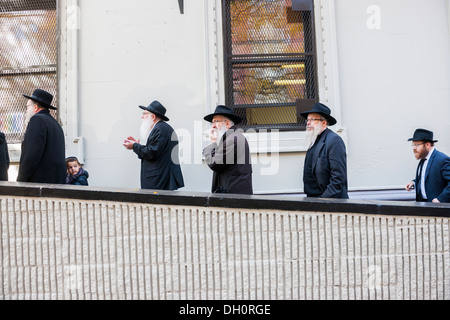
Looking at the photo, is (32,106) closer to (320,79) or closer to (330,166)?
(330,166)

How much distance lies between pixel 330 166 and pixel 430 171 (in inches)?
52.9

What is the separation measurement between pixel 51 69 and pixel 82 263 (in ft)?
14.9

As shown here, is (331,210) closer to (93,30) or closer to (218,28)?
(218,28)

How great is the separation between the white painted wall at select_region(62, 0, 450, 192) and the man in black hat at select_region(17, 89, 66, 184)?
1682 millimetres

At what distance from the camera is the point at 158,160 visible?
188 inches

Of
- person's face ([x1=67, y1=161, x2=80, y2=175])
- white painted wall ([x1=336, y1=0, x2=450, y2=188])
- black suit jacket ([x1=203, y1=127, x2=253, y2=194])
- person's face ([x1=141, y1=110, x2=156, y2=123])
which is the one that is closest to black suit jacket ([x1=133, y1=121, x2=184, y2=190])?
person's face ([x1=141, y1=110, x2=156, y2=123])

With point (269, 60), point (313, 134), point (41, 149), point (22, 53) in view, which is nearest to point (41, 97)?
point (41, 149)

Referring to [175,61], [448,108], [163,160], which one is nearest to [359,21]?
[448,108]

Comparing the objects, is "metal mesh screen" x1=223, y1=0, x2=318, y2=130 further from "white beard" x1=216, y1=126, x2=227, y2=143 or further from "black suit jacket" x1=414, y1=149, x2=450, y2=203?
"black suit jacket" x1=414, y1=149, x2=450, y2=203

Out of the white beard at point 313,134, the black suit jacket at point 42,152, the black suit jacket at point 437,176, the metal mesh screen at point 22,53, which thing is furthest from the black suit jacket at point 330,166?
the metal mesh screen at point 22,53

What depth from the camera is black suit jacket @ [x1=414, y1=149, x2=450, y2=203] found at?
4199 mm

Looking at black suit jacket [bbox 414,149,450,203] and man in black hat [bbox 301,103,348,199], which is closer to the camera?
man in black hat [bbox 301,103,348,199]

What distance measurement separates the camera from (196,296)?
2.55 meters
